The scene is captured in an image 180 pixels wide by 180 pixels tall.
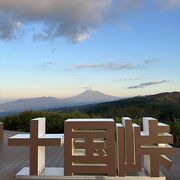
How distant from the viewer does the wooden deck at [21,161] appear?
6286 mm

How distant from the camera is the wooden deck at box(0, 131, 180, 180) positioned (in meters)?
6.29

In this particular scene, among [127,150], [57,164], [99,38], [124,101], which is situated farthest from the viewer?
[124,101]

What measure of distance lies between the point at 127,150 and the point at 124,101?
73.4 ft

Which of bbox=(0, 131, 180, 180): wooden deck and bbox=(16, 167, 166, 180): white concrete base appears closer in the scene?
bbox=(16, 167, 166, 180): white concrete base

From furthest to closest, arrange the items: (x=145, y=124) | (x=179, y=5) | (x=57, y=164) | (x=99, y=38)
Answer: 1. (x=99, y=38)
2. (x=179, y=5)
3. (x=57, y=164)
4. (x=145, y=124)

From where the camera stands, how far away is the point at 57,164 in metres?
7.21

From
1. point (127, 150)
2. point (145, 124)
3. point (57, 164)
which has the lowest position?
point (57, 164)

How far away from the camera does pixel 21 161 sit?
24.8ft

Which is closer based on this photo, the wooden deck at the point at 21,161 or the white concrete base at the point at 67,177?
the white concrete base at the point at 67,177

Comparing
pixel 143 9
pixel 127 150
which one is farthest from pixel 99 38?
pixel 127 150

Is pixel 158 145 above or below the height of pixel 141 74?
below

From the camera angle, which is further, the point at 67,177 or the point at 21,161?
the point at 21,161

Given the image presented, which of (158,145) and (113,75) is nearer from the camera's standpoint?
(158,145)

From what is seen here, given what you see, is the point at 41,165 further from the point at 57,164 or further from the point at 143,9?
the point at 143,9
